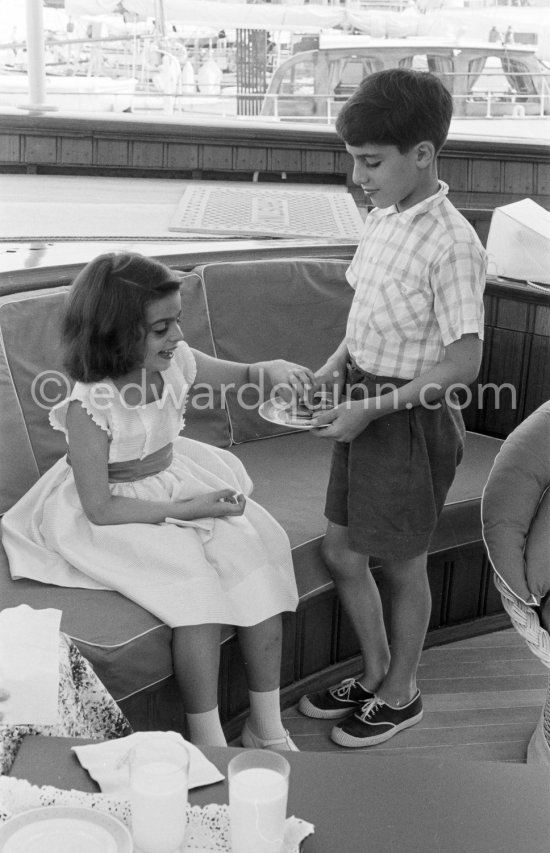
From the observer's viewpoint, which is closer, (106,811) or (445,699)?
(106,811)

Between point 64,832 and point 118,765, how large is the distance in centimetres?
15

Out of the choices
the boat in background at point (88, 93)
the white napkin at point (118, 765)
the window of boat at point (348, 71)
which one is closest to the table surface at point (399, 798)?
the white napkin at point (118, 765)

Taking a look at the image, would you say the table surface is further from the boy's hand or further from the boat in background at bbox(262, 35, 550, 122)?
the boat in background at bbox(262, 35, 550, 122)

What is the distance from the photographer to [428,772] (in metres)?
0.98

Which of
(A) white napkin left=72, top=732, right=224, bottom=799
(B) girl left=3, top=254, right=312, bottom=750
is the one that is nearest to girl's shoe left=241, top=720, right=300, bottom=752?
(B) girl left=3, top=254, right=312, bottom=750

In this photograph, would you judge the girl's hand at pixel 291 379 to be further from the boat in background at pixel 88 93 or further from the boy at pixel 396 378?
the boat in background at pixel 88 93

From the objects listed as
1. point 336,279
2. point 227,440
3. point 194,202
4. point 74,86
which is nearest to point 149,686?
point 227,440

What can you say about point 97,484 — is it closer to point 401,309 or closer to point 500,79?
point 401,309

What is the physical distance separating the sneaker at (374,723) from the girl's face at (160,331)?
83cm

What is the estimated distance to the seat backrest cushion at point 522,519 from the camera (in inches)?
63.3

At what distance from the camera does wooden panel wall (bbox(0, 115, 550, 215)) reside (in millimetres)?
3281

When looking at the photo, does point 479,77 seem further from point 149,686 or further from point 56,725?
point 56,725

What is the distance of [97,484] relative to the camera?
5.60 ft

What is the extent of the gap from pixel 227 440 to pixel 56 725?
53.2 inches
